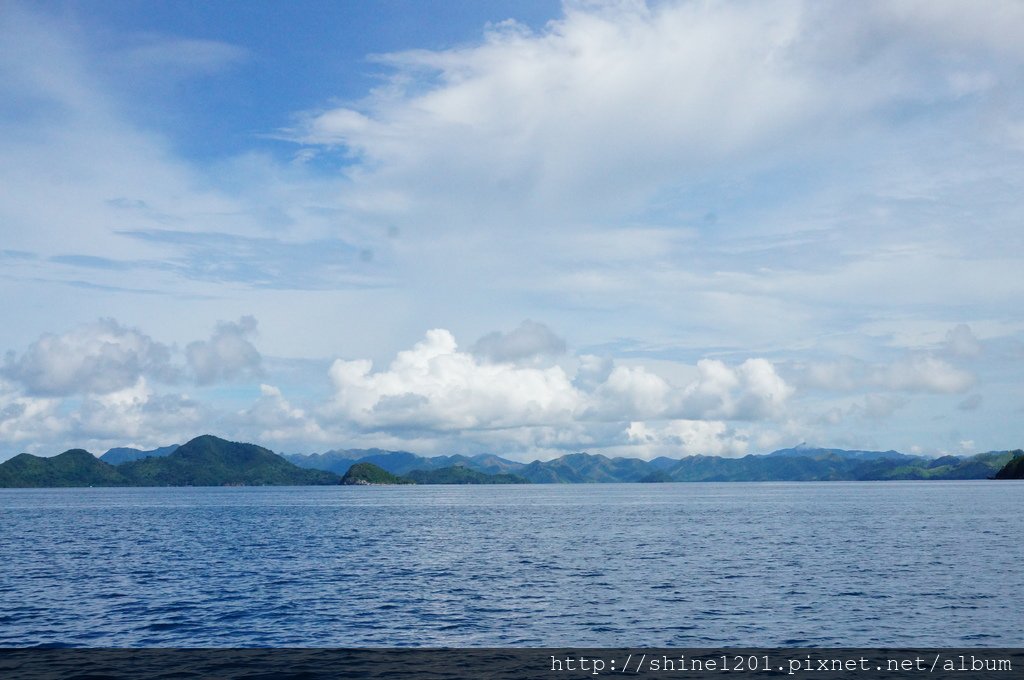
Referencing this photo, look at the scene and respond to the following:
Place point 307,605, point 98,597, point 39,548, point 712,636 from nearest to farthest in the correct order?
point 712,636
point 307,605
point 98,597
point 39,548

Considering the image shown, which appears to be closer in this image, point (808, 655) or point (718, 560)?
point (808, 655)

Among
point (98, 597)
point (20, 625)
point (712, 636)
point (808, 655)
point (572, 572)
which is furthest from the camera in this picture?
point (572, 572)

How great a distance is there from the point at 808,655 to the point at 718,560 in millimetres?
51876

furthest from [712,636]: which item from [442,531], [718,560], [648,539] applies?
[442,531]

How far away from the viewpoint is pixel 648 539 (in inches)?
4825

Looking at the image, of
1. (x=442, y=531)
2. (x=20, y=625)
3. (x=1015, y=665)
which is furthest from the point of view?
(x=442, y=531)

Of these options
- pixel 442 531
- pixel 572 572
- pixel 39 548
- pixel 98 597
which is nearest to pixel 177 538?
pixel 39 548

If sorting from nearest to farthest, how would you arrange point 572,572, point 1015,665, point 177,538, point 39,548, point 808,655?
point 1015,665
point 808,655
point 572,572
point 39,548
point 177,538

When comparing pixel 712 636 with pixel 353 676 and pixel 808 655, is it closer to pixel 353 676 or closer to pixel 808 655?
pixel 808 655

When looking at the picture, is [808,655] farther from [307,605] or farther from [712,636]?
[307,605]

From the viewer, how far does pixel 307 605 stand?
205 feet

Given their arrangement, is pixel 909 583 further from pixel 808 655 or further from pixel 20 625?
pixel 20 625

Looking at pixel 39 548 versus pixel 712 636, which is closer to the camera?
pixel 712 636

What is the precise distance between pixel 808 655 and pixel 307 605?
3807 centimetres
